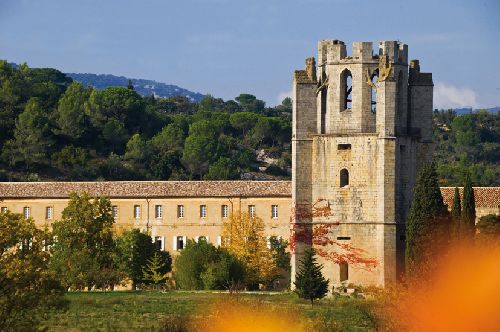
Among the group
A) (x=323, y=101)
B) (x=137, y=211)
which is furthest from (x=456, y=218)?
(x=137, y=211)

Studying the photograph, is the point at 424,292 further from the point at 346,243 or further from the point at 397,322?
the point at 346,243

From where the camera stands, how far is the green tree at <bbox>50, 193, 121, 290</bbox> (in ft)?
230

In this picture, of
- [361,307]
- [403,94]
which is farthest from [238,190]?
[361,307]

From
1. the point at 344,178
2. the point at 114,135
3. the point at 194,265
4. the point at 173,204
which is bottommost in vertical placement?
the point at 194,265

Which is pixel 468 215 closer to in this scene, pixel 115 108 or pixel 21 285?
pixel 21 285

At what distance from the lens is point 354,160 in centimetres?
6575

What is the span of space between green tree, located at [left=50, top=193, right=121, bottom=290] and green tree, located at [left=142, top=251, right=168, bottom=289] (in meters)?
2.81

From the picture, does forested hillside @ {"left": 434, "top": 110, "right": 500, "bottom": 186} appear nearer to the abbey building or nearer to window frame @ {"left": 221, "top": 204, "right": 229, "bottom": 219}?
window frame @ {"left": 221, "top": 204, "right": 229, "bottom": 219}

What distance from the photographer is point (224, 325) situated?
48375 mm

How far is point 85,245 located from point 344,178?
1182cm

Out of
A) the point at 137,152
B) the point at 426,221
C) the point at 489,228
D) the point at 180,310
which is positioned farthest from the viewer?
the point at 137,152

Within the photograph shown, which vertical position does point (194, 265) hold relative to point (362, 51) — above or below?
below

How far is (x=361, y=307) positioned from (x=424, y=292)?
406 cm

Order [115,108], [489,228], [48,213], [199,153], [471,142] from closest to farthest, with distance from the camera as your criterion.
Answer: [489,228]
[48,213]
[199,153]
[115,108]
[471,142]
